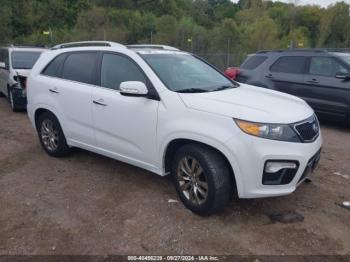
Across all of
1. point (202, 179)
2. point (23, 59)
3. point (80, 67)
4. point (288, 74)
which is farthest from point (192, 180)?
point (23, 59)

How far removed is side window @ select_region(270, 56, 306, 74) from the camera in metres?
7.84

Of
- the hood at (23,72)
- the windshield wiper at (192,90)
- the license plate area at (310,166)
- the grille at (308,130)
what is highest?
the windshield wiper at (192,90)

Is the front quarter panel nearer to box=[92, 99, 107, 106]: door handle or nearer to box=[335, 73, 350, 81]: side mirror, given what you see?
box=[92, 99, 107, 106]: door handle

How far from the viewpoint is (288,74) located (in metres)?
7.99

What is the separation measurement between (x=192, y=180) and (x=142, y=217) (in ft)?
2.12

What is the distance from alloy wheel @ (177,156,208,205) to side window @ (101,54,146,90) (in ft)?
3.55

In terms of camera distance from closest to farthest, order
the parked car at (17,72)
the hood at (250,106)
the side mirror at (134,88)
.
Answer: the hood at (250,106) → the side mirror at (134,88) → the parked car at (17,72)

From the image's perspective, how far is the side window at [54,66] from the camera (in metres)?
5.21

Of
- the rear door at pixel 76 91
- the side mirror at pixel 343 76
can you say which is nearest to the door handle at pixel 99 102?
the rear door at pixel 76 91

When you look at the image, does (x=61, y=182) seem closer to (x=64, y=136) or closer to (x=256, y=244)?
(x=64, y=136)

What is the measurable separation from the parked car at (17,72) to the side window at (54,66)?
3735 millimetres

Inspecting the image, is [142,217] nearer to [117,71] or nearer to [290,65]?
[117,71]

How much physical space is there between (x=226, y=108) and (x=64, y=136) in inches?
107

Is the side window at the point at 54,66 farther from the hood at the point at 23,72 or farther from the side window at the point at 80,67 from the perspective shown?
the hood at the point at 23,72
